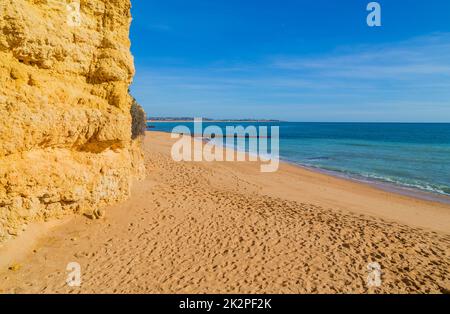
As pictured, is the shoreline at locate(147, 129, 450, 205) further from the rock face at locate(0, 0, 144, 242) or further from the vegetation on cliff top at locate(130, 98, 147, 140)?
the rock face at locate(0, 0, 144, 242)

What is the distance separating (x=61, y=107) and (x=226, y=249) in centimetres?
498

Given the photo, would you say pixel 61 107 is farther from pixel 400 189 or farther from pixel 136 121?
pixel 400 189

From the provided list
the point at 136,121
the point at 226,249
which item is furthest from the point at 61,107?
the point at 136,121

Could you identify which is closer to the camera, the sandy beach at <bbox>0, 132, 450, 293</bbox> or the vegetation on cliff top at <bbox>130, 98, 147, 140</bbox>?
the sandy beach at <bbox>0, 132, 450, 293</bbox>

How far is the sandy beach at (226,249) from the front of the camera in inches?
219

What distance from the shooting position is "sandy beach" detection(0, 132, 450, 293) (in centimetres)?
557

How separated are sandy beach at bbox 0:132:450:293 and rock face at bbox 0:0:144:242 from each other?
0.74 m

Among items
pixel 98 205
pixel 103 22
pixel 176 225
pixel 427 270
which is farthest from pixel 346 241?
pixel 103 22

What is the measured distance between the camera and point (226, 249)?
6.93 m

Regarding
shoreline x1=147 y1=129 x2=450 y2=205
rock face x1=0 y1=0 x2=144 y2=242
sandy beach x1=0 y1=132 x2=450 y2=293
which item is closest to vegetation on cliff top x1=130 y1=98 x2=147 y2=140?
sandy beach x1=0 y1=132 x2=450 y2=293

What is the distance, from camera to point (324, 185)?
1658 cm

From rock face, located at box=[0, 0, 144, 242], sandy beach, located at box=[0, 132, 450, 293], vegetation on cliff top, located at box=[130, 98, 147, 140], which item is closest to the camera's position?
rock face, located at box=[0, 0, 144, 242]
